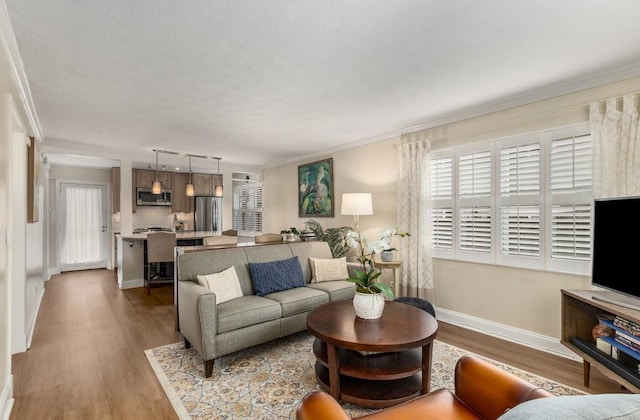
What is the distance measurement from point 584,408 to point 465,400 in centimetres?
86

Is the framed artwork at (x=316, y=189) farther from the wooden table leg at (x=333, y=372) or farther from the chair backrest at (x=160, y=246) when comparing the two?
the wooden table leg at (x=333, y=372)

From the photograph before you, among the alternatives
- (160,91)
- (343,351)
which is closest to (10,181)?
(160,91)

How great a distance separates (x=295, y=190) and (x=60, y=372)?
448 centimetres

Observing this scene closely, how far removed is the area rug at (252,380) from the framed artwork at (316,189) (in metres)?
2.86

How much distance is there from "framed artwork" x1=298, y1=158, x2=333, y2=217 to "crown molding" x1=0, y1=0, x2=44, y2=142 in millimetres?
3885

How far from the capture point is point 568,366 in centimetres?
263

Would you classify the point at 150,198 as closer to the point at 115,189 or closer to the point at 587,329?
the point at 115,189

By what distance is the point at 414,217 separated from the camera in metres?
3.89

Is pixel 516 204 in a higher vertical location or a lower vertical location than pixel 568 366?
higher

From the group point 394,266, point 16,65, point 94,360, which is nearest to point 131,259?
point 94,360

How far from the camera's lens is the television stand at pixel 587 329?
195cm

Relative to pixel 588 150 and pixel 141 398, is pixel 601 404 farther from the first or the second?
pixel 588 150

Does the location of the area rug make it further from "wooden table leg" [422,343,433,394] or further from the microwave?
the microwave

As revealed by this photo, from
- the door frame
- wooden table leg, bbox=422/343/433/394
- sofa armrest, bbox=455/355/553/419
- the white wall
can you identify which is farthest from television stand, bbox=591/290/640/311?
the door frame
